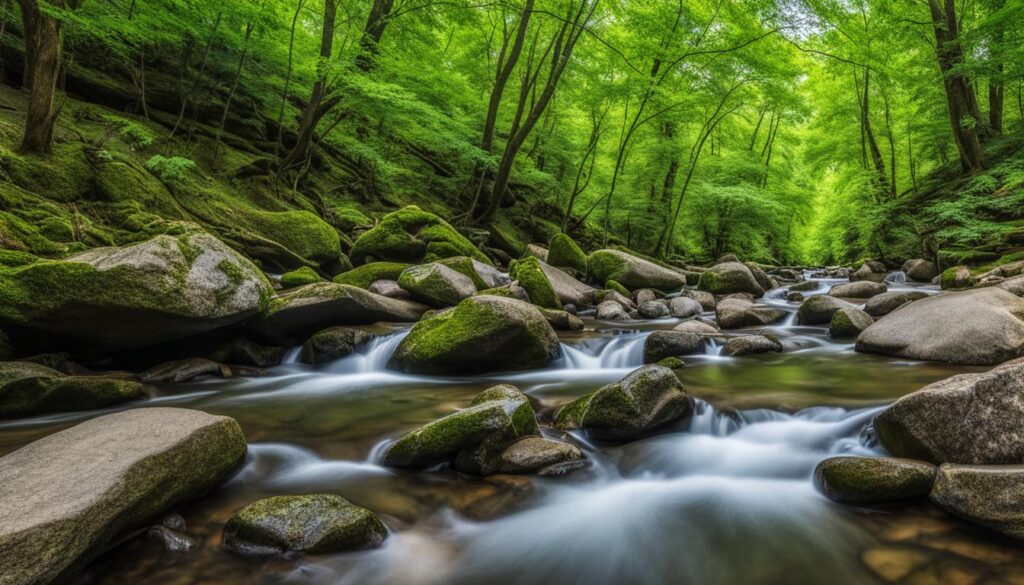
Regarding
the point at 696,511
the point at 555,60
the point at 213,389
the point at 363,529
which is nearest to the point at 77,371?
the point at 213,389

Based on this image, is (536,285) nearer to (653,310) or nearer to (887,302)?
(653,310)

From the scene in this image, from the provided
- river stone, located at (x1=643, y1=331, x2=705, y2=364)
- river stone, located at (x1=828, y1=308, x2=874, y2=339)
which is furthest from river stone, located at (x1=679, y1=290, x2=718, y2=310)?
river stone, located at (x1=643, y1=331, x2=705, y2=364)

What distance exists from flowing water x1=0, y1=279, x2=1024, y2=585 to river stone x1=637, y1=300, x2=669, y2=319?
451cm

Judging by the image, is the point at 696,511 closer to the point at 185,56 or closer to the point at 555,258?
the point at 555,258

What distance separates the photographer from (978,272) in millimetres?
9867

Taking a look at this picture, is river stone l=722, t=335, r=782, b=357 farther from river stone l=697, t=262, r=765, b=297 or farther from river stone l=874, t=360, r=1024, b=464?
river stone l=697, t=262, r=765, b=297

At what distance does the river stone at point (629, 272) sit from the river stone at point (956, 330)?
6355 mm

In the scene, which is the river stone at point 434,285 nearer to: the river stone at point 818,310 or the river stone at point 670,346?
the river stone at point 670,346

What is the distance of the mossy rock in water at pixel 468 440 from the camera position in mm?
3105

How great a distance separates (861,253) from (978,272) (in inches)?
515

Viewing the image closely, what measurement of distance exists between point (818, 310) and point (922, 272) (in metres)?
7.35

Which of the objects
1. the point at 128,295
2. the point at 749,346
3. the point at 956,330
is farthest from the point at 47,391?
the point at 956,330

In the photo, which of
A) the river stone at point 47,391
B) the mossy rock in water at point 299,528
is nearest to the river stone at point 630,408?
the mossy rock in water at point 299,528

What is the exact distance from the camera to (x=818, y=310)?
8055 mm
